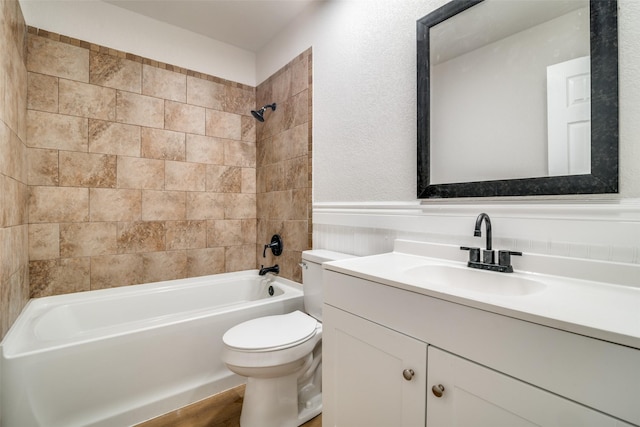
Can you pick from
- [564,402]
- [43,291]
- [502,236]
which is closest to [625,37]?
[502,236]

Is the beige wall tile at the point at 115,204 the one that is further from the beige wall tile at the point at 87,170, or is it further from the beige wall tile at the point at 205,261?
the beige wall tile at the point at 205,261

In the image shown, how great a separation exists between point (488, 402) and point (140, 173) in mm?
2452

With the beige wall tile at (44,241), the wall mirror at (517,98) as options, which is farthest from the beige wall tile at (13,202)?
the wall mirror at (517,98)

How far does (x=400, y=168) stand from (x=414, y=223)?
293mm

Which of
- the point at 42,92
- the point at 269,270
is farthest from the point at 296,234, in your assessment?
the point at 42,92

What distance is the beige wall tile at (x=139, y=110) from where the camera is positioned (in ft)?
6.84

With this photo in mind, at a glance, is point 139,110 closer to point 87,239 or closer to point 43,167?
point 43,167

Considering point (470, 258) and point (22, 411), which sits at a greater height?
point (470, 258)

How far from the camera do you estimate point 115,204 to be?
2.08 m

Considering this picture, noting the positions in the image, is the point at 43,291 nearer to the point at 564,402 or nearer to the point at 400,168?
the point at 400,168

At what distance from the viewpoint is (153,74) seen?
2.21 m

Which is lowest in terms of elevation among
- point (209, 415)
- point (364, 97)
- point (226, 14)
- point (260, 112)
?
point (209, 415)

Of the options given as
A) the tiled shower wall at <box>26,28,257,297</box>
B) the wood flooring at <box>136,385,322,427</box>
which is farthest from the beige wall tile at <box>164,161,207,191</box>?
the wood flooring at <box>136,385,322,427</box>

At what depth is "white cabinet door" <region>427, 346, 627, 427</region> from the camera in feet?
1.81
